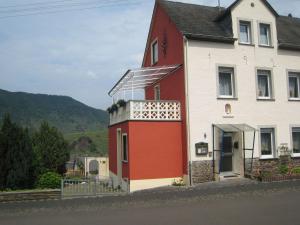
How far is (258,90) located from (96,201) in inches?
438

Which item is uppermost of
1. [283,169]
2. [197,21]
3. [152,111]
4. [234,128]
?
[197,21]

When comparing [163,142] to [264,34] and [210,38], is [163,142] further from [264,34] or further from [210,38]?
[264,34]

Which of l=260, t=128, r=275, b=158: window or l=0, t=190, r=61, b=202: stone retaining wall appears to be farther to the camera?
l=260, t=128, r=275, b=158: window

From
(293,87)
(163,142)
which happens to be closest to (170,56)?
(163,142)

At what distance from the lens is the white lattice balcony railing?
17.7 meters

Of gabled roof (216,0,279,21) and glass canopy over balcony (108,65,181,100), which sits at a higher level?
gabled roof (216,0,279,21)

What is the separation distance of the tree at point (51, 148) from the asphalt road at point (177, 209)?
7711 millimetres

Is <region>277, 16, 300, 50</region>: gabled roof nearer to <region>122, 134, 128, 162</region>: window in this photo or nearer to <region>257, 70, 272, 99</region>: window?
<region>257, 70, 272, 99</region>: window

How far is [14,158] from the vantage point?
1512 cm

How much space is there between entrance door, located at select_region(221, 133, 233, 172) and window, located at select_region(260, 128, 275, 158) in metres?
1.79

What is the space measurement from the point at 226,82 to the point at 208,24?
3.32 meters

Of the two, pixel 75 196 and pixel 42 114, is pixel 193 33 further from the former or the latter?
pixel 42 114

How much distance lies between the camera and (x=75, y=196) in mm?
14859

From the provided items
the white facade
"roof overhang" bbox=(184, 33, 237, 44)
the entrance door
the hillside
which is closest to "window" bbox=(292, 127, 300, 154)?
the white facade
